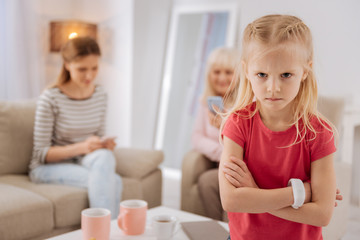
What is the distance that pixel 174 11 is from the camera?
3693 millimetres

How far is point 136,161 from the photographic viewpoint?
2.28 meters

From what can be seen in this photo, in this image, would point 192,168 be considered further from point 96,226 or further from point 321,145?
point 321,145

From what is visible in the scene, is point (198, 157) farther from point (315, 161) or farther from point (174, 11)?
point (174, 11)

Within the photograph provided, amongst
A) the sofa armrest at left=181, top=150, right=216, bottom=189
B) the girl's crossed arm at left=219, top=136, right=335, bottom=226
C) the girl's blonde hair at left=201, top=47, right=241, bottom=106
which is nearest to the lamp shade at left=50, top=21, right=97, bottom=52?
the girl's blonde hair at left=201, top=47, right=241, bottom=106

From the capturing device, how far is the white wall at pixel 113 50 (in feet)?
11.3

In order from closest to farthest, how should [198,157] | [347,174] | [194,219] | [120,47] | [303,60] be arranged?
1. [303,60]
2. [194,219]
3. [347,174]
4. [198,157]
5. [120,47]

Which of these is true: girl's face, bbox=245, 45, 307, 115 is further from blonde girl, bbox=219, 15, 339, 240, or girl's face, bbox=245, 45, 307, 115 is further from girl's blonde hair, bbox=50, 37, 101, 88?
girl's blonde hair, bbox=50, 37, 101, 88

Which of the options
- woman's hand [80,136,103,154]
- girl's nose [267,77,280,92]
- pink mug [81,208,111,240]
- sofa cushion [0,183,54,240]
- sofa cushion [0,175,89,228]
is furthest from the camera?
woman's hand [80,136,103,154]

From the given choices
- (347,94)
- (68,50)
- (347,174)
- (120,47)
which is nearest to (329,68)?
(347,94)

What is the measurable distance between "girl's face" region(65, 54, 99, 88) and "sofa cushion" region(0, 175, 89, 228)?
0.55 m

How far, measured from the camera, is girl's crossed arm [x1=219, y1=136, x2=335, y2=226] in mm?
911

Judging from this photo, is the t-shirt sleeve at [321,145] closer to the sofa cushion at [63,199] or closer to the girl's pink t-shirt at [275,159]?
the girl's pink t-shirt at [275,159]

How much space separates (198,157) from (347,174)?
2.55ft

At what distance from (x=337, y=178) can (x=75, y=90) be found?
4.55 feet
